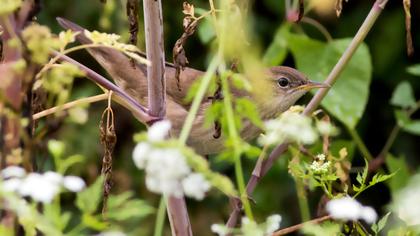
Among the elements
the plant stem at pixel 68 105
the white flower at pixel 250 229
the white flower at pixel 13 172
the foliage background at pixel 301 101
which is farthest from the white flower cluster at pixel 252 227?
the foliage background at pixel 301 101

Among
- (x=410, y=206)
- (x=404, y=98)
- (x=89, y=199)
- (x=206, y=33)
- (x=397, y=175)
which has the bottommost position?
(x=397, y=175)

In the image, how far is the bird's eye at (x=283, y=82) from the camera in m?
3.06

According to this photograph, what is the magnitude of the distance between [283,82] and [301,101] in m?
1.07

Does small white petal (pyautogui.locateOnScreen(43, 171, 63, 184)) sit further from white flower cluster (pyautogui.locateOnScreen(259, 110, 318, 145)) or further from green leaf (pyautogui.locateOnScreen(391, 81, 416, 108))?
green leaf (pyautogui.locateOnScreen(391, 81, 416, 108))

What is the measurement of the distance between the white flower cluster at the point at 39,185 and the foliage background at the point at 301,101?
2.88 m

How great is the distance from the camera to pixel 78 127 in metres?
3.97

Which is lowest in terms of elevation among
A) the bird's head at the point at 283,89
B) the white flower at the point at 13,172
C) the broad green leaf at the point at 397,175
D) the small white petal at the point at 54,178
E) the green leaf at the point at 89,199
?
the broad green leaf at the point at 397,175

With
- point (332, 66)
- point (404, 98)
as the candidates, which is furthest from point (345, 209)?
point (404, 98)

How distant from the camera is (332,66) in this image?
2.78 metres

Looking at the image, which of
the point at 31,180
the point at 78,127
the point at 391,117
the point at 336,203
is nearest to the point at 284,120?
the point at 336,203

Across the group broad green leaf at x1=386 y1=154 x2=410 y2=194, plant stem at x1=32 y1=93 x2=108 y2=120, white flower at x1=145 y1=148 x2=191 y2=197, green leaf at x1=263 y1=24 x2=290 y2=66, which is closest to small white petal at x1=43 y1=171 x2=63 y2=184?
white flower at x1=145 y1=148 x2=191 y2=197

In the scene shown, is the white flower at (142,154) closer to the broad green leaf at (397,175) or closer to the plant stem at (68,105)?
the plant stem at (68,105)

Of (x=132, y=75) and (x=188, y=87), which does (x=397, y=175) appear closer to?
(x=188, y=87)

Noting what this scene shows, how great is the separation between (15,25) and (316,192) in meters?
3.08
